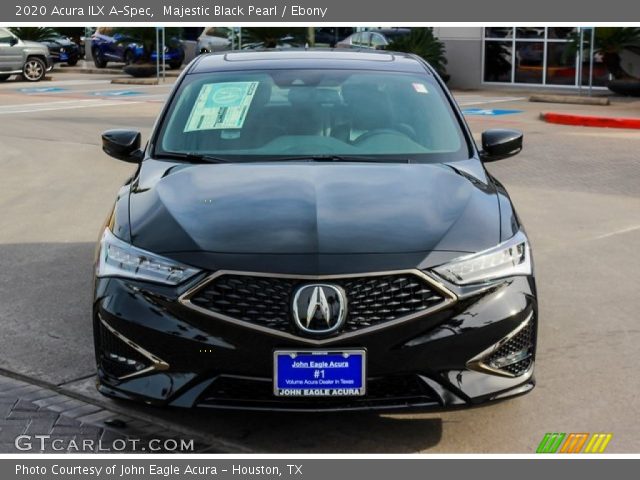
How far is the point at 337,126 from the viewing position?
592cm

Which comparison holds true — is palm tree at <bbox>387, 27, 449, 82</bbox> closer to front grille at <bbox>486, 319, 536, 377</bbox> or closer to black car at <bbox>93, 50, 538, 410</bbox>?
black car at <bbox>93, 50, 538, 410</bbox>

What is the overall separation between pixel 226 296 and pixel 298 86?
217 centimetres

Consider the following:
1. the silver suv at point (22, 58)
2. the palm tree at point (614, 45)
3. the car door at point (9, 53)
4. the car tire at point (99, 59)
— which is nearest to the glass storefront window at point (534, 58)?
the palm tree at point (614, 45)

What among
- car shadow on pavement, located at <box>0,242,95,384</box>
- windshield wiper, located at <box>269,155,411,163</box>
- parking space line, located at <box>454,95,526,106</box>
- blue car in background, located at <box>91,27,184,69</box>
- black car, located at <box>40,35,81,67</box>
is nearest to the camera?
windshield wiper, located at <box>269,155,411,163</box>

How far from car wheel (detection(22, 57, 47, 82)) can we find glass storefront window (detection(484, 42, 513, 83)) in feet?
42.3

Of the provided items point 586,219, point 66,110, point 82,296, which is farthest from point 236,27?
point 82,296

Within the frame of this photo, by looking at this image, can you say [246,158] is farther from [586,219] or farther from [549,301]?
[586,219]

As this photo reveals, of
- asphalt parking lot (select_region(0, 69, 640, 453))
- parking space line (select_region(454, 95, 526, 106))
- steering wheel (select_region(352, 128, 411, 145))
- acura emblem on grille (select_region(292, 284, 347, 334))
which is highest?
steering wheel (select_region(352, 128, 411, 145))

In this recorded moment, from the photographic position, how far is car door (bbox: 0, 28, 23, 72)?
3072 centimetres

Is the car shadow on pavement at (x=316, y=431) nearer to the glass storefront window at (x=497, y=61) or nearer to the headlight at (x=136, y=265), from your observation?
the headlight at (x=136, y=265)

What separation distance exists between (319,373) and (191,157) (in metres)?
1.80

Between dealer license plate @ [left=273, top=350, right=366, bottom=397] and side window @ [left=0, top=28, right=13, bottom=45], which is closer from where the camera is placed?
dealer license plate @ [left=273, top=350, right=366, bottom=397]

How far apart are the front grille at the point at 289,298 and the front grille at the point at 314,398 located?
247 mm

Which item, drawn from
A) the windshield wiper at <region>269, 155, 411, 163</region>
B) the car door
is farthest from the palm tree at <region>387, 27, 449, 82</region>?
the windshield wiper at <region>269, 155, 411, 163</region>
